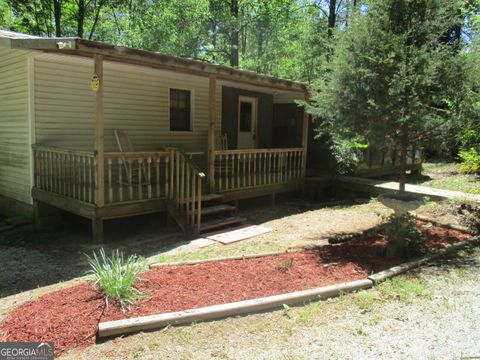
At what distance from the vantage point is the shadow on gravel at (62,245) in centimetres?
493

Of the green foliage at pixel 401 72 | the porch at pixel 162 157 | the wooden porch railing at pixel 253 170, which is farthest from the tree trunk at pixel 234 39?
the green foliage at pixel 401 72

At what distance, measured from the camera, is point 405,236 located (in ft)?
16.4

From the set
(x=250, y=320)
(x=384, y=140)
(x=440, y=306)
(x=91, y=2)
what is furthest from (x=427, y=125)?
(x=91, y=2)

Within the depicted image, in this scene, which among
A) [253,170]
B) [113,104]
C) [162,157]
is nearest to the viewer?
[113,104]

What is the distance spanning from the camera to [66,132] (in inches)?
292

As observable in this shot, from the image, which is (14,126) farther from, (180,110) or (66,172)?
(180,110)

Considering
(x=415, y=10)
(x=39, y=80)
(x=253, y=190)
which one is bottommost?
(x=253, y=190)

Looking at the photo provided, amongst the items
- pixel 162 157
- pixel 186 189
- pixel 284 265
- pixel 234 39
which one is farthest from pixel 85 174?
pixel 234 39

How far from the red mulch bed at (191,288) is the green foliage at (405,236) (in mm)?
217

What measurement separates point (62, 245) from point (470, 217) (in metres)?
6.93

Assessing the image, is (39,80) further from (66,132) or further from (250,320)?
(250,320)

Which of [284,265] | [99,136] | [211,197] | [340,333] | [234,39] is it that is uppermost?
[234,39]

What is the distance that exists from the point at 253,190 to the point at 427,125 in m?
4.29

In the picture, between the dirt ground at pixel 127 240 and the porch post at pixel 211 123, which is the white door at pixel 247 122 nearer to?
the dirt ground at pixel 127 240
